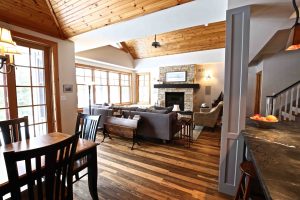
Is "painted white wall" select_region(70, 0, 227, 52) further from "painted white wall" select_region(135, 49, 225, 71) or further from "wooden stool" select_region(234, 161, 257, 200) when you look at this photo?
"painted white wall" select_region(135, 49, 225, 71)

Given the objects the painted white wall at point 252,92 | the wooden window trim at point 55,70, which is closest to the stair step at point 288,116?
the painted white wall at point 252,92

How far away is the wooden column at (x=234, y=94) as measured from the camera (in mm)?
1766

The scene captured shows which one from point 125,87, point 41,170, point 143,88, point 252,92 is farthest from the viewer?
point 143,88

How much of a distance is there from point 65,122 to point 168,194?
9.06 ft

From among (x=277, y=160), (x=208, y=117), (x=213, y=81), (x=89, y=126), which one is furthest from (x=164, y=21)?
(x=213, y=81)

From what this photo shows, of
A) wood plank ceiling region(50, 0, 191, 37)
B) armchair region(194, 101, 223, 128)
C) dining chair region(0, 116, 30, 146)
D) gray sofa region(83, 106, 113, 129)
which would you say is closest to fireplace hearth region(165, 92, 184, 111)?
armchair region(194, 101, 223, 128)

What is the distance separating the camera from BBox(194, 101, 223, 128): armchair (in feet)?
15.2

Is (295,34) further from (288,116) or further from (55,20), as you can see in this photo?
(55,20)

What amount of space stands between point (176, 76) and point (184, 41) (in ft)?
5.98

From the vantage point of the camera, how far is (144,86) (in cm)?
912

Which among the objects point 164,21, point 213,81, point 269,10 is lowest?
point 213,81

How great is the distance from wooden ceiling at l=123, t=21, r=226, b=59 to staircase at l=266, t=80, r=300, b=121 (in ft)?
9.28

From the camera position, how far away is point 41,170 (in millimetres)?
1019

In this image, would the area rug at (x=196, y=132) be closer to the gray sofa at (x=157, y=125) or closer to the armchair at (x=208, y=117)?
the armchair at (x=208, y=117)
